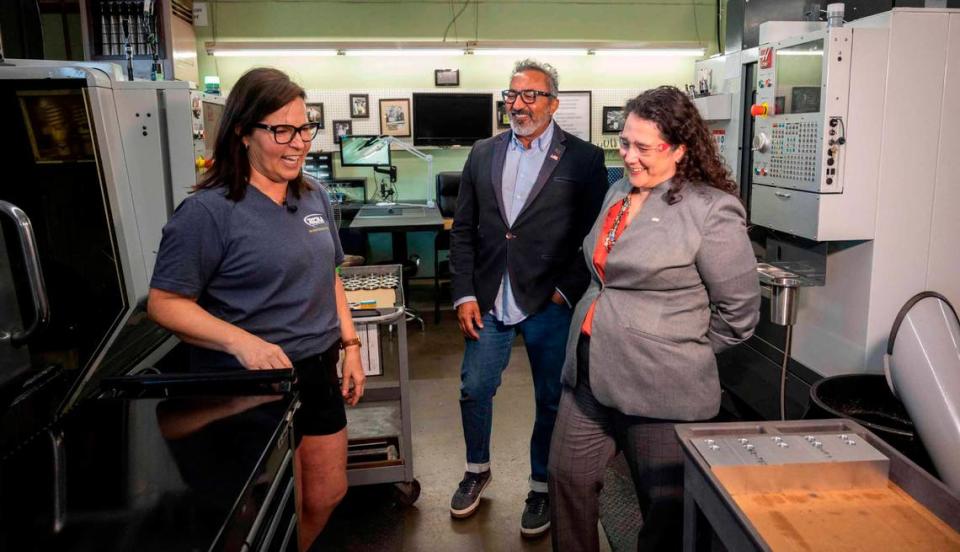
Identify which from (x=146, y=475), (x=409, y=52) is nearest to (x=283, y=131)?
(x=146, y=475)

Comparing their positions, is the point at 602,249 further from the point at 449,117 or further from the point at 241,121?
the point at 449,117

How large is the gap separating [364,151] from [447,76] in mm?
1060

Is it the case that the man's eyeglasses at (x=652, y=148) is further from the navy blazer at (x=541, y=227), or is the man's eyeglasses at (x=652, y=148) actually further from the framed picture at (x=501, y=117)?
the framed picture at (x=501, y=117)

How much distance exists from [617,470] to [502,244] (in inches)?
48.2

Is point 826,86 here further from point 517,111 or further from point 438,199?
point 438,199

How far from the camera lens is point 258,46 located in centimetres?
593

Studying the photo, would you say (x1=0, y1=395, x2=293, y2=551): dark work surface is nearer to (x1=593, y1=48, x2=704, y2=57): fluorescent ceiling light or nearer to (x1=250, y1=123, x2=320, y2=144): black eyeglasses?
(x1=250, y1=123, x2=320, y2=144): black eyeglasses

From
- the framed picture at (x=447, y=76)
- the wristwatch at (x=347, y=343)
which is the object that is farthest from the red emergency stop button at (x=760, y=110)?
the framed picture at (x=447, y=76)

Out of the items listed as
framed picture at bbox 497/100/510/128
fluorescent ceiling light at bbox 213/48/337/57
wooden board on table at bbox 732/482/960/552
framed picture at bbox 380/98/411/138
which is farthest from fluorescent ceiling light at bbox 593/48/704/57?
wooden board on table at bbox 732/482/960/552

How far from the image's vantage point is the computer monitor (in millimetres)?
5805

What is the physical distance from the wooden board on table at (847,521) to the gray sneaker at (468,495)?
61.3 inches

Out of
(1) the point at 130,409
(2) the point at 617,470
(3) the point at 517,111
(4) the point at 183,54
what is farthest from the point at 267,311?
(4) the point at 183,54

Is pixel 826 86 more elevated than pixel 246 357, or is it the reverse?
pixel 826 86

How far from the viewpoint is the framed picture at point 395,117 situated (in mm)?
6258
